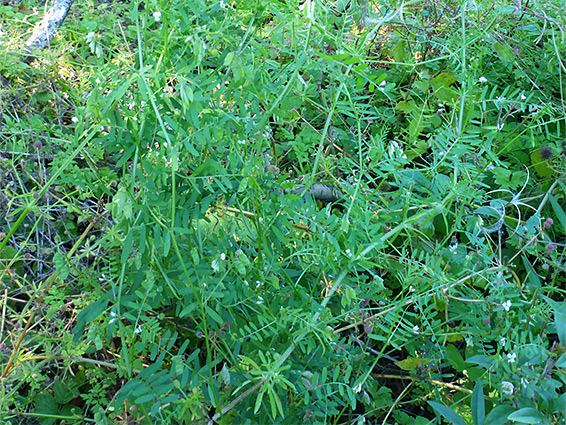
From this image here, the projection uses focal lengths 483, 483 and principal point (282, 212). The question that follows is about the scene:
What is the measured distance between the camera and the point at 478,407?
1.46 metres

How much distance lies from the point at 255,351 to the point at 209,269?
13.9 inches

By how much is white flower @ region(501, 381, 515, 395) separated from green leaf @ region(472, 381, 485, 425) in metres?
0.06

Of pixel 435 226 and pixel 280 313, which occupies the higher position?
pixel 280 313

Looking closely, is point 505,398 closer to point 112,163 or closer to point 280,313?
point 280,313

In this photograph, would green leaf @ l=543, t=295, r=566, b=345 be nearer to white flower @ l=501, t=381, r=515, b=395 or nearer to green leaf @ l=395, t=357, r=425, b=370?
white flower @ l=501, t=381, r=515, b=395

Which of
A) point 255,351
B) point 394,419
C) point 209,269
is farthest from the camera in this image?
point 394,419

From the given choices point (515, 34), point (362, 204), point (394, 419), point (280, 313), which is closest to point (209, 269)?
point (280, 313)

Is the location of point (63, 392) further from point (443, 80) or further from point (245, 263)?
point (443, 80)

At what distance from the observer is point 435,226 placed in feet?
7.26

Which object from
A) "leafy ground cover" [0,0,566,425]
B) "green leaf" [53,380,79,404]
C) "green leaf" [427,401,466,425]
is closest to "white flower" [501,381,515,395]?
"leafy ground cover" [0,0,566,425]

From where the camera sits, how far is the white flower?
1428 millimetres

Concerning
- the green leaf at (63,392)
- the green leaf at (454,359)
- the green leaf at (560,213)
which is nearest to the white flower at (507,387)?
the green leaf at (454,359)

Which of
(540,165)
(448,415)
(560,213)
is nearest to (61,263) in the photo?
(448,415)

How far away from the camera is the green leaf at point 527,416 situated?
130 centimetres
